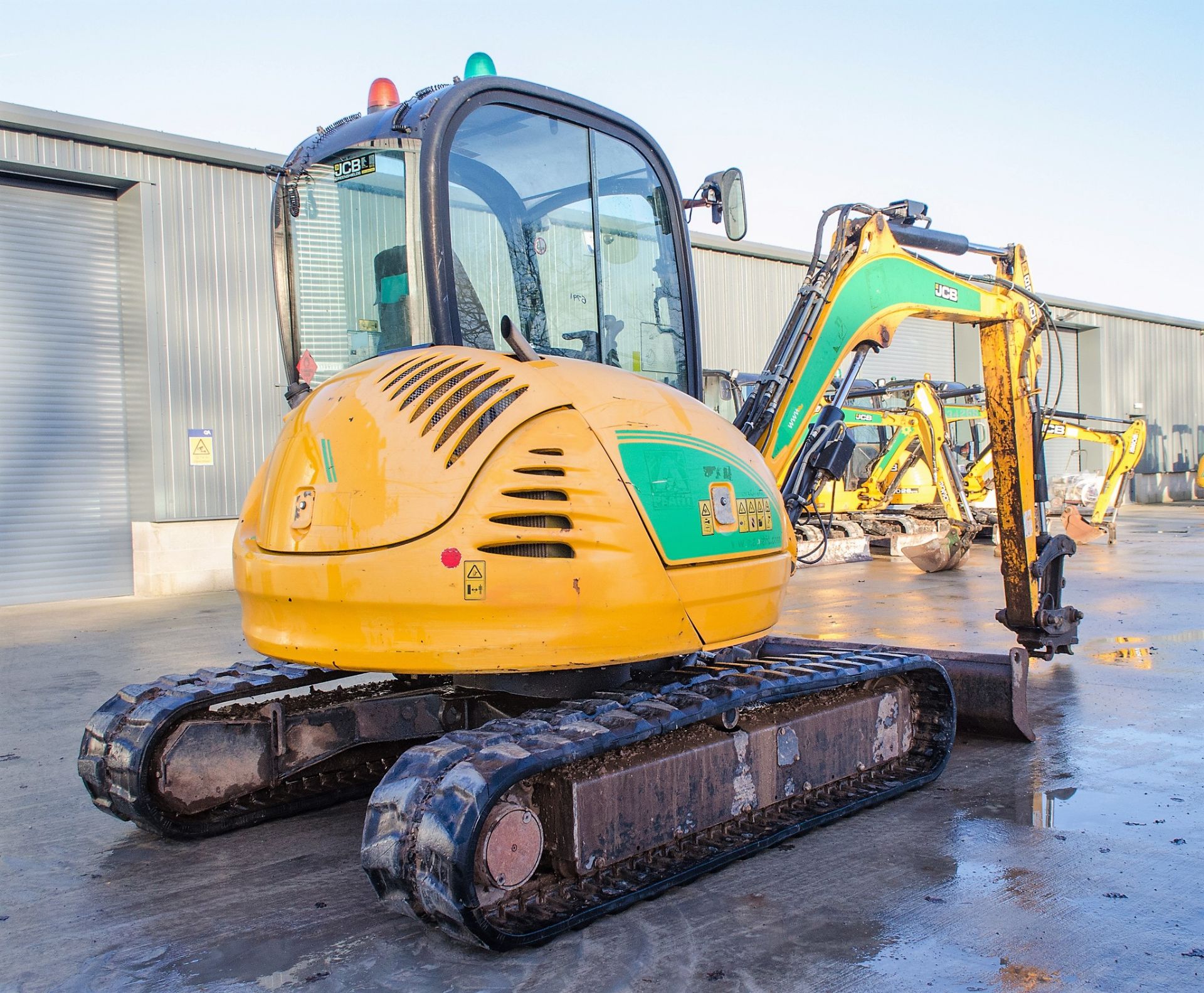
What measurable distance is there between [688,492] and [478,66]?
78.3 inches

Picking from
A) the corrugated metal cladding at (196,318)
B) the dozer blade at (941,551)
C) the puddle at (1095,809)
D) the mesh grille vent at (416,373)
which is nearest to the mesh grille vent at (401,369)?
the mesh grille vent at (416,373)

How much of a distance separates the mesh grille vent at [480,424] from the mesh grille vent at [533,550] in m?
0.32

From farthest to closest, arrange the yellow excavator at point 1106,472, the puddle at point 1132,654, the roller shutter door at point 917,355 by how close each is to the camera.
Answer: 1. the roller shutter door at point 917,355
2. the yellow excavator at point 1106,472
3. the puddle at point 1132,654

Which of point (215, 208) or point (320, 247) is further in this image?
point (215, 208)

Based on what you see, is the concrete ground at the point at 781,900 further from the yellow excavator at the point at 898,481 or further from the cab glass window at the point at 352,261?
the yellow excavator at the point at 898,481

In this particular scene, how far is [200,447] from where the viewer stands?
1504 cm

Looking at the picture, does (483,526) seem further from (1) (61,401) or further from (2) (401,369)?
(1) (61,401)

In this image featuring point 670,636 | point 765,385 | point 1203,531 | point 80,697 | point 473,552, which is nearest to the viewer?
point 473,552

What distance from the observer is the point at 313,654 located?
379 centimetres

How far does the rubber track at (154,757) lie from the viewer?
14.4ft

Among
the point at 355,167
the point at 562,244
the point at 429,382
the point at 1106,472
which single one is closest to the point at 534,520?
the point at 429,382

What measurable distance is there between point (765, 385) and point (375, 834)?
11.1ft

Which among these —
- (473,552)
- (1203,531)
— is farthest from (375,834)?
(1203,531)

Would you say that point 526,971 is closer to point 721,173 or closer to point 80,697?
point 721,173
